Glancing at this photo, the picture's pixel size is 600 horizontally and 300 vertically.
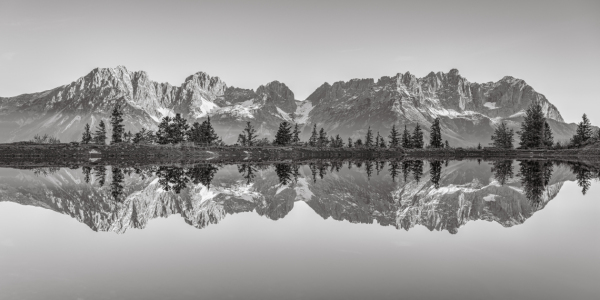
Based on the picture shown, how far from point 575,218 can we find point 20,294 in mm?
22359

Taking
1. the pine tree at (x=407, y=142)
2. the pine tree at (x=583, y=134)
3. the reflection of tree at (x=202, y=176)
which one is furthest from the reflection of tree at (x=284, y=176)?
the pine tree at (x=583, y=134)

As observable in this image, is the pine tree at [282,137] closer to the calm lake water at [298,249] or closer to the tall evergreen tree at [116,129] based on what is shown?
the tall evergreen tree at [116,129]

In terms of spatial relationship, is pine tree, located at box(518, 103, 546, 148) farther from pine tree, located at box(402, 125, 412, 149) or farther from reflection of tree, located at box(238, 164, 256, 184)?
reflection of tree, located at box(238, 164, 256, 184)

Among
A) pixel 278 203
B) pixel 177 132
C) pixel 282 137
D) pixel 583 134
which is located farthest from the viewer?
pixel 282 137

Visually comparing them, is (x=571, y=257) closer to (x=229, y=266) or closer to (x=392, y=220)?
(x=392, y=220)

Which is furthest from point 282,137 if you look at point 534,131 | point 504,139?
point 504,139

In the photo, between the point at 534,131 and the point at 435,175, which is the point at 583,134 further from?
the point at 435,175

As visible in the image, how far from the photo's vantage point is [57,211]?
71.2ft

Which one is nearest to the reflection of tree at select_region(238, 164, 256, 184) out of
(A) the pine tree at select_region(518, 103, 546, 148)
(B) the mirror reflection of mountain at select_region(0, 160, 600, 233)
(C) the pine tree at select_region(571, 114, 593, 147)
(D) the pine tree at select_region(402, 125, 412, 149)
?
(B) the mirror reflection of mountain at select_region(0, 160, 600, 233)

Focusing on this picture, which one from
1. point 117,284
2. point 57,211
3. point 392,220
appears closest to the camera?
point 117,284

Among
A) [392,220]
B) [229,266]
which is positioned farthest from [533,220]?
[229,266]

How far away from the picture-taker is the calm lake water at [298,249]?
9656 millimetres

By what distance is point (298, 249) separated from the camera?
1342 centimetres

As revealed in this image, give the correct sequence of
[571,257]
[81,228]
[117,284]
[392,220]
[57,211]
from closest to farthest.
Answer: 1. [117,284]
2. [571,257]
3. [81,228]
4. [392,220]
5. [57,211]
